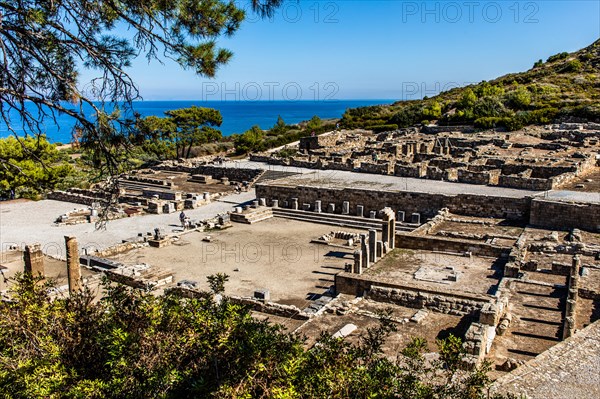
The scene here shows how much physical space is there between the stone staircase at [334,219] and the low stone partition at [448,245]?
374 centimetres

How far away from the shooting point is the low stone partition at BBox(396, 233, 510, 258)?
15.5 metres

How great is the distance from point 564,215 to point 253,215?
12.4 metres

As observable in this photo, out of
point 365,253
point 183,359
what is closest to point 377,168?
point 365,253

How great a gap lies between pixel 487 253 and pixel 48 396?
13.4 m

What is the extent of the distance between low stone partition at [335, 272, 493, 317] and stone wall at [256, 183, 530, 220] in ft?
29.4

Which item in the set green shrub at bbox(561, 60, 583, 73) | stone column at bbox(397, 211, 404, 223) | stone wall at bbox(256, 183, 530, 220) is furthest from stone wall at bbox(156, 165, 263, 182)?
green shrub at bbox(561, 60, 583, 73)

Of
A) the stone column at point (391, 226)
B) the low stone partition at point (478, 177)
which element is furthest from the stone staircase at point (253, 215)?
→ the low stone partition at point (478, 177)

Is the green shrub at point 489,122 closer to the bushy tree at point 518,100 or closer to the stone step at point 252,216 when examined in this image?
the bushy tree at point 518,100

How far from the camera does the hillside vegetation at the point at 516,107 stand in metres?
44.5

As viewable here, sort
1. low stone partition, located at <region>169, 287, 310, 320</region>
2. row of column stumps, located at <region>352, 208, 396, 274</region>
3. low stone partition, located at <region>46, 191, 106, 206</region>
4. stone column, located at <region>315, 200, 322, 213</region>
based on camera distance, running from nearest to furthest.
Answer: low stone partition, located at <region>169, 287, 310, 320</region>, row of column stumps, located at <region>352, 208, 396, 274</region>, stone column, located at <region>315, 200, 322, 213</region>, low stone partition, located at <region>46, 191, 106, 206</region>

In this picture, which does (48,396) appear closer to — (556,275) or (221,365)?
(221,365)

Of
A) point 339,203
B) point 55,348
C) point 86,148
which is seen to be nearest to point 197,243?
point 339,203

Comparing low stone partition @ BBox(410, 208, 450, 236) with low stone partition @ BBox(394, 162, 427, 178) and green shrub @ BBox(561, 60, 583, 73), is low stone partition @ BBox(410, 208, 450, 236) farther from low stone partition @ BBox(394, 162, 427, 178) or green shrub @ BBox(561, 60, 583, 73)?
green shrub @ BBox(561, 60, 583, 73)

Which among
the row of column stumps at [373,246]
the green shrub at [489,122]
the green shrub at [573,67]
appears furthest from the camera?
the green shrub at [573,67]
